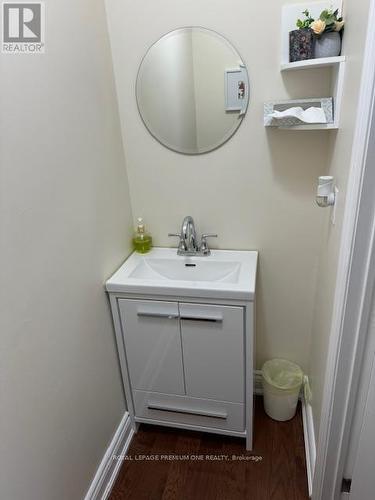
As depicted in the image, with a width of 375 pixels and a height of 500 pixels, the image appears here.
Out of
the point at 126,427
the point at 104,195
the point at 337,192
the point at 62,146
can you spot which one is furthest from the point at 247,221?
the point at 126,427

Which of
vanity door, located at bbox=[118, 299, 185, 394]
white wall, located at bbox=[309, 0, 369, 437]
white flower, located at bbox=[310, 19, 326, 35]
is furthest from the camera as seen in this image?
vanity door, located at bbox=[118, 299, 185, 394]

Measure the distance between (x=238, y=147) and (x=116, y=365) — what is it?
1146 millimetres

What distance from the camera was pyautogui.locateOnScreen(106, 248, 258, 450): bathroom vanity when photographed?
138 centimetres

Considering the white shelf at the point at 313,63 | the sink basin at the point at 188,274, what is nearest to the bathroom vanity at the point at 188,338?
the sink basin at the point at 188,274

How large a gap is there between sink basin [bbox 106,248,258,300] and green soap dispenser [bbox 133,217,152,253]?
3 centimetres

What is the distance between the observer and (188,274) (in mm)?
1646

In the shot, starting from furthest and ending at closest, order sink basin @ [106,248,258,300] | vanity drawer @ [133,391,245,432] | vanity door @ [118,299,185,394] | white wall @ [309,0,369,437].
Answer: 1. vanity drawer @ [133,391,245,432]
2. vanity door @ [118,299,185,394]
3. sink basin @ [106,248,258,300]
4. white wall @ [309,0,369,437]

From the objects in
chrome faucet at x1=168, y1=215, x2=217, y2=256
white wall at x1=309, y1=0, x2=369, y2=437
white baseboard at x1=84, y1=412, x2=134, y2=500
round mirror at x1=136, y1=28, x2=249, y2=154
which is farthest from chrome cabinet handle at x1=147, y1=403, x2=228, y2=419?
round mirror at x1=136, y1=28, x2=249, y2=154

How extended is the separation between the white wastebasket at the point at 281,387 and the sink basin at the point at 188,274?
1.99ft

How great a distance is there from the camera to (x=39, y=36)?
994mm

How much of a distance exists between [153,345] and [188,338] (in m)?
0.17

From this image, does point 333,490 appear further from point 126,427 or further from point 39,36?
point 39,36

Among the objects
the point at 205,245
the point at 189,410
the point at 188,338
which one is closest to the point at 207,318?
the point at 188,338

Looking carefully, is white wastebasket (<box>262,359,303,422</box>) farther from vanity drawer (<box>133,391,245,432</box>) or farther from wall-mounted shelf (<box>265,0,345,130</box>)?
wall-mounted shelf (<box>265,0,345,130</box>)
